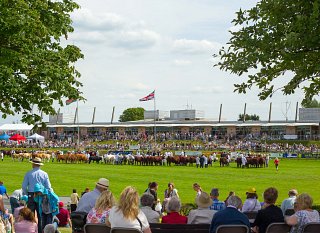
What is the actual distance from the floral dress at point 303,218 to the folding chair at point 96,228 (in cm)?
283

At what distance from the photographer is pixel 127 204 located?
27.2 feet

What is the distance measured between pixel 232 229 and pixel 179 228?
79 centimetres

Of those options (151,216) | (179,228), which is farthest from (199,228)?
(151,216)

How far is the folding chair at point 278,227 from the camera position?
8.91 metres

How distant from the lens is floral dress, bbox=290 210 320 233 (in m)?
9.05

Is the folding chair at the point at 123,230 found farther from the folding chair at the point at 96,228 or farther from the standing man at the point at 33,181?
the standing man at the point at 33,181

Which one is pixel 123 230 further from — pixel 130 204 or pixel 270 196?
pixel 270 196

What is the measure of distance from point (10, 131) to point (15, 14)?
107 meters

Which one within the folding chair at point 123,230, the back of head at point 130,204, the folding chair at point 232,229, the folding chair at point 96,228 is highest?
the back of head at point 130,204

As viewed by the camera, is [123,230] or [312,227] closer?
[123,230]

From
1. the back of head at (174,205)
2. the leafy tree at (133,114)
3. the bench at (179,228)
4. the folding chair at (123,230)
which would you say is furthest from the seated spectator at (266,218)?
the leafy tree at (133,114)

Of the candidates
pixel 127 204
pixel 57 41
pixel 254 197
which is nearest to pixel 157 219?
pixel 127 204

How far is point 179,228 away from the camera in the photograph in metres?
8.79

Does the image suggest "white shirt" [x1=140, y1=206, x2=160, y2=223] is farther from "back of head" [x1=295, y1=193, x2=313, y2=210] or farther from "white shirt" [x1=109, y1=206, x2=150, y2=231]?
"back of head" [x1=295, y1=193, x2=313, y2=210]
